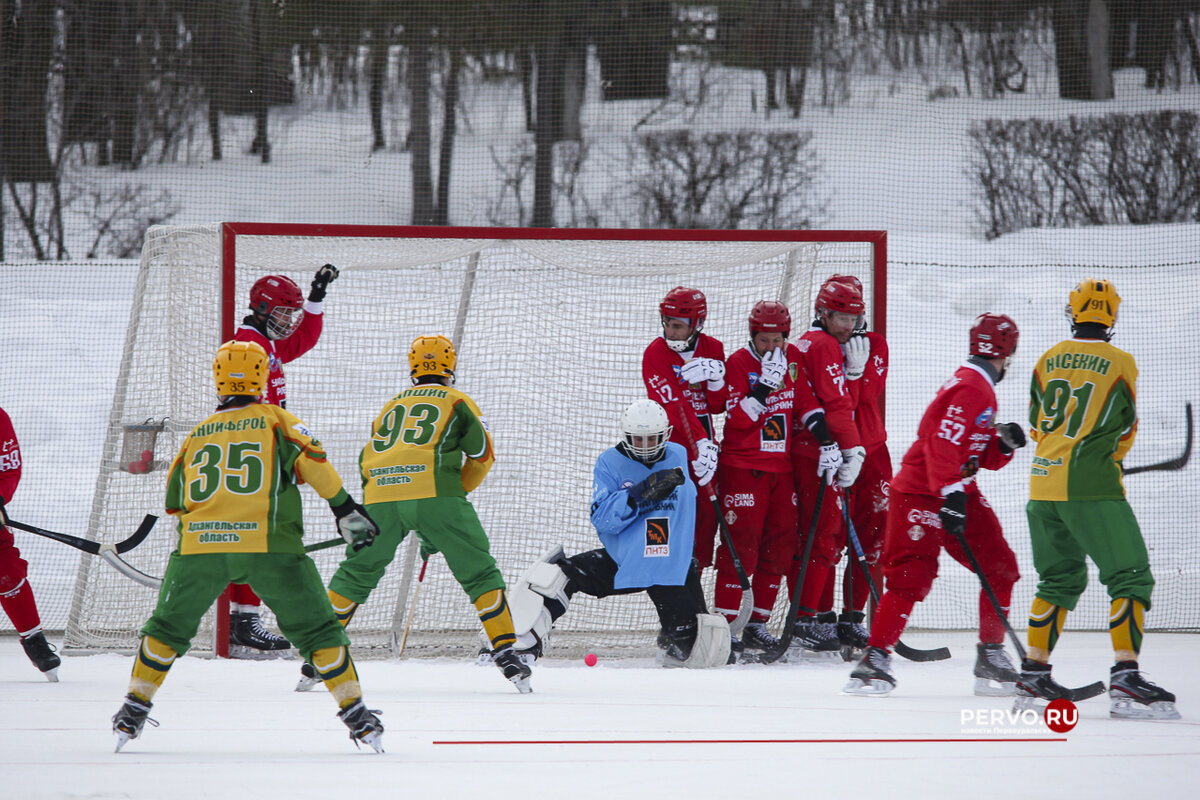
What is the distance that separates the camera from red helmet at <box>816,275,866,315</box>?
18.1 ft

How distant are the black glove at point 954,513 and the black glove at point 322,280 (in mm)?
2813

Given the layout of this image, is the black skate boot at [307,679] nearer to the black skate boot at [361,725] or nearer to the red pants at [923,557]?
the black skate boot at [361,725]

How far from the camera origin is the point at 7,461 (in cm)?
498

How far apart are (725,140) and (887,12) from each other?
548cm

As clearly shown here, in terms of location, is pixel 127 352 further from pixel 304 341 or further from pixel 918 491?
pixel 918 491

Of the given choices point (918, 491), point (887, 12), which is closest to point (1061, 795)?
point (918, 491)

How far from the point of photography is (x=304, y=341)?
5801 mm

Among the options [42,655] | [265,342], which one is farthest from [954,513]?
[42,655]

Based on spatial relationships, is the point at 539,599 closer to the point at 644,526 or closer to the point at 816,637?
the point at 644,526

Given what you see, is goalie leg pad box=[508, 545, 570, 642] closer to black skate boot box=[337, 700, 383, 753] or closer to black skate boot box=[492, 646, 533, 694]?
black skate boot box=[492, 646, 533, 694]

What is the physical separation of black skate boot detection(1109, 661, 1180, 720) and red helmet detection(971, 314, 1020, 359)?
1159 mm

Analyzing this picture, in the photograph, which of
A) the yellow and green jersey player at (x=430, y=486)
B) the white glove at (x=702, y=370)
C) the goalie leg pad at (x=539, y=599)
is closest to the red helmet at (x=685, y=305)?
the white glove at (x=702, y=370)

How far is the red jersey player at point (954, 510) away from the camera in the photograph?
441 cm

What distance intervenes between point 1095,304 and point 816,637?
207 centimetres
